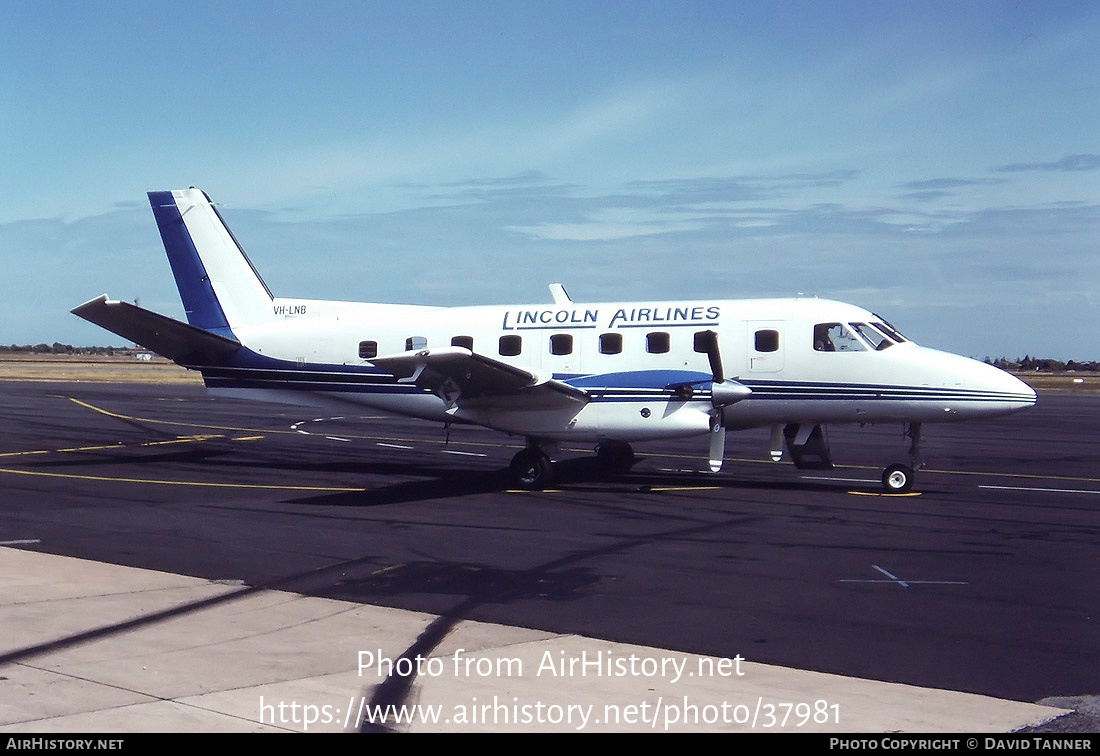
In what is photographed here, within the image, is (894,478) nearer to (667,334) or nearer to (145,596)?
(667,334)

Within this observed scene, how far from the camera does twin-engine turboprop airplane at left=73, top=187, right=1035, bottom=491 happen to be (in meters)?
18.4

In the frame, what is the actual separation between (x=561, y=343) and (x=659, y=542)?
297 inches

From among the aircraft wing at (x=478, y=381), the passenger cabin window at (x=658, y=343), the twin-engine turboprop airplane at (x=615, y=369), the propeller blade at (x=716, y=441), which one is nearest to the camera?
the aircraft wing at (x=478, y=381)

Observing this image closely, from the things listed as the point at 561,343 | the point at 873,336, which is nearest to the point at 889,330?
the point at 873,336

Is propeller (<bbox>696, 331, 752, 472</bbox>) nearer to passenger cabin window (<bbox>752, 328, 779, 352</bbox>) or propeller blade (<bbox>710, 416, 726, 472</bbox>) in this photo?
propeller blade (<bbox>710, 416, 726, 472</bbox>)

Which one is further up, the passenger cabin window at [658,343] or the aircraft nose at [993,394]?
the passenger cabin window at [658,343]

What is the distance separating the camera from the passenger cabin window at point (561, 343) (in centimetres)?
2034

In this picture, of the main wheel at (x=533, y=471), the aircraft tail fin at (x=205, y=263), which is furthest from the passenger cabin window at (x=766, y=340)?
the aircraft tail fin at (x=205, y=263)

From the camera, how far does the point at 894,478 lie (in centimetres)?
1852

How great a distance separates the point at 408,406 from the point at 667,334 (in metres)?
5.63

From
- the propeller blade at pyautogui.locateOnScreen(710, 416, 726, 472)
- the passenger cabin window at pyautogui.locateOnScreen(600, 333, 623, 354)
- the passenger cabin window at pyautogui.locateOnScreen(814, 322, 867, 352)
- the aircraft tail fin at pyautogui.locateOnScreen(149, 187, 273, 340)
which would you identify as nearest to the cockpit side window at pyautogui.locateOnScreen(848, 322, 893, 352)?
the passenger cabin window at pyautogui.locateOnScreen(814, 322, 867, 352)

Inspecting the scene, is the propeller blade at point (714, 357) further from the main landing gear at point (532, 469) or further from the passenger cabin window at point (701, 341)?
the main landing gear at point (532, 469)

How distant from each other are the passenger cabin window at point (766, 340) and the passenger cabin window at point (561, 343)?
352cm

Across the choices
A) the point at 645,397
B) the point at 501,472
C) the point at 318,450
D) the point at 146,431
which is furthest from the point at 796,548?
the point at 146,431
